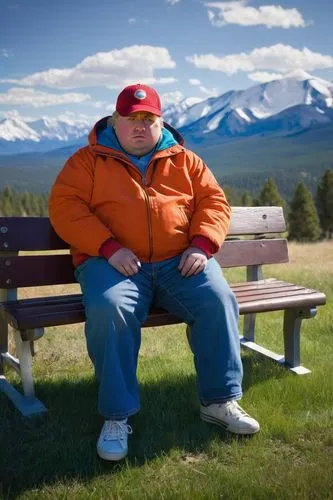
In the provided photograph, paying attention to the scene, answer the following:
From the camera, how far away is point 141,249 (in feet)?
13.0

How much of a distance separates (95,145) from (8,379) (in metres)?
2.10

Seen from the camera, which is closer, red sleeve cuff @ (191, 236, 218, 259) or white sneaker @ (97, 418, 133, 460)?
white sneaker @ (97, 418, 133, 460)

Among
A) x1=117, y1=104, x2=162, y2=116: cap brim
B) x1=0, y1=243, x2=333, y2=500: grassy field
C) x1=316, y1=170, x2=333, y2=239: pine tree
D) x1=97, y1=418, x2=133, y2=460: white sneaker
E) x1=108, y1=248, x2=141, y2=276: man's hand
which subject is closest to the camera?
x1=0, y1=243, x2=333, y2=500: grassy field

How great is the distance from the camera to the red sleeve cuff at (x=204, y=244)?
400 cm

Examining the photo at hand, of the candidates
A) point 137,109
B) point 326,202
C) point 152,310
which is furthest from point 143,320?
point 326,202

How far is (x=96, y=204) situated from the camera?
4.04 metres

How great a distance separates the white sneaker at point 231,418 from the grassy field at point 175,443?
6cm

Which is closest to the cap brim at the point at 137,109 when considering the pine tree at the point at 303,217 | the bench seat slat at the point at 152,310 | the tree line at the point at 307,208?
the bench seat slat at the point at 152,310

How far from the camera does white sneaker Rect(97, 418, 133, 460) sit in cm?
326

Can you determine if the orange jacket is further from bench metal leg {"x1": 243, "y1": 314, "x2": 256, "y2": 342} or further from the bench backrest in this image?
bench metal leg {"x1": 243, "y1": 314, "x2": 256, "y2": 342}

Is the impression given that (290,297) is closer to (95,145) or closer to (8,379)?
(95,145)

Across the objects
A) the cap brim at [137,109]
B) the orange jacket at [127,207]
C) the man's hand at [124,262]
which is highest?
the cap brim at [137,109]

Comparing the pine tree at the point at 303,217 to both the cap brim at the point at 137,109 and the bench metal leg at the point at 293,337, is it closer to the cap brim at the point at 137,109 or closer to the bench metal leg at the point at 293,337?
the bench metal leg at the point at 293,337

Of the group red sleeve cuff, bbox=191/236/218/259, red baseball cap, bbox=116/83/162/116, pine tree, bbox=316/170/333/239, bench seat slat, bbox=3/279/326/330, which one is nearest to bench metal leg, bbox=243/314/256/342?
bench seat slat, bbox=3/279/326/330
